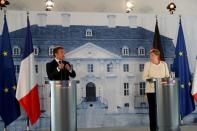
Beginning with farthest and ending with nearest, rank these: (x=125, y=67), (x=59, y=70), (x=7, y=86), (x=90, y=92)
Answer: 1. (x=125, y=67)
2. (x=90, y=92)
3. (x=7, y=86)
4. (x=59, y=70)

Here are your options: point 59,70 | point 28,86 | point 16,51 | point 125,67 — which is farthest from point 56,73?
point 125,67

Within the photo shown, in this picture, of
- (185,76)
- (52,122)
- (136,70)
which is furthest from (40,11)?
(185,76)

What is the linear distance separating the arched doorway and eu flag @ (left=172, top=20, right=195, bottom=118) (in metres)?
1.65

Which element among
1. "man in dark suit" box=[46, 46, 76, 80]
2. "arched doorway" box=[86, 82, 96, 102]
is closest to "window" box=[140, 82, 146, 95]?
"arched doorway" box=[86, 82, 96, 102]

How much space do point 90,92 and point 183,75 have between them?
6.13ft

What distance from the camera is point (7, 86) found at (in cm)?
572

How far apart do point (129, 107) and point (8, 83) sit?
2341mm

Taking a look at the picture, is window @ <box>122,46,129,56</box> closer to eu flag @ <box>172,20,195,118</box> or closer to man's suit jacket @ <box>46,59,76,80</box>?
eu flag @ <box>172,20,195,118</box>

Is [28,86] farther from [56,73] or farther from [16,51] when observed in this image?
[56,73]

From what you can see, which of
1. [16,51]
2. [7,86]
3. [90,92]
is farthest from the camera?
[90,92]

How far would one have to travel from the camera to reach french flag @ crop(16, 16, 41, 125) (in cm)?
573

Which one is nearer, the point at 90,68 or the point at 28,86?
the point at 28,86

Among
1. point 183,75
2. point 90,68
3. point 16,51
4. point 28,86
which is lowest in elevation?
point 28,86

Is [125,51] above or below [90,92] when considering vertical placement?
above
